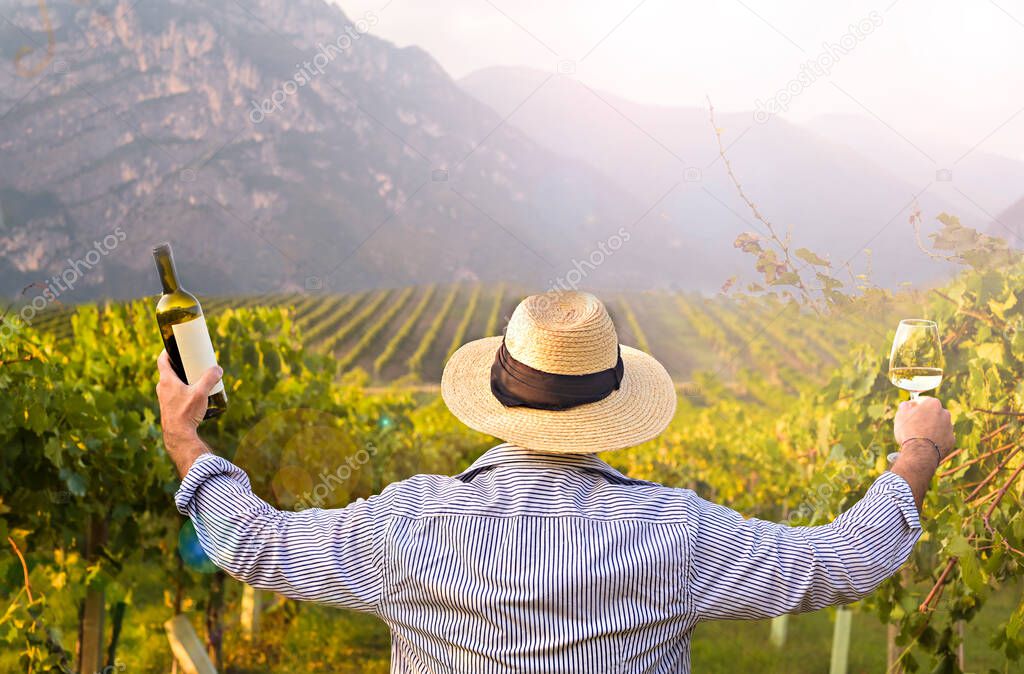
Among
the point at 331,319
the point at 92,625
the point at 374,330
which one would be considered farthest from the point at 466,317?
the point at 92,625

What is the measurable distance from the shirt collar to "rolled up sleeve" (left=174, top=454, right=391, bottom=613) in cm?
16

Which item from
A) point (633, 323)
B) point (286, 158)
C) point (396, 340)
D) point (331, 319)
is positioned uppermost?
point (633, 323)

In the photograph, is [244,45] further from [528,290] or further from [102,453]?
[102,453]

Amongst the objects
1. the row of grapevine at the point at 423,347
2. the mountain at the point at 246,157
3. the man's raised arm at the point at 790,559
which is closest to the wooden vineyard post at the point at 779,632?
the man's raised arm at the point at 790,559

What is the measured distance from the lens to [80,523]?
318 centimetres

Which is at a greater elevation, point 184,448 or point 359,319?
point 184,448

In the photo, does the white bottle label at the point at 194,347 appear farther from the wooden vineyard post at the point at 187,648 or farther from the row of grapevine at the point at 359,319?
the row of grapevine at the point at 359,319

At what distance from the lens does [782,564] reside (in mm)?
1309

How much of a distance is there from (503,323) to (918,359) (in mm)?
10196

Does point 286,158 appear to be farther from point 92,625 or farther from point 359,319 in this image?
point 92,625

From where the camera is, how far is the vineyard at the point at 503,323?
944 cm

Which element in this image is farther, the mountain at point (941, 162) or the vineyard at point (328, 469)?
the mountain at point (941, 162)

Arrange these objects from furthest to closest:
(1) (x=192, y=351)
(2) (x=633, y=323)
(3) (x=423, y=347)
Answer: (3) (x=423, y=347) → (2) (x=633, y=323) → (1) (x=192, y=351)

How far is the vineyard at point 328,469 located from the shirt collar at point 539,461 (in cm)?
125
